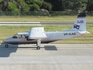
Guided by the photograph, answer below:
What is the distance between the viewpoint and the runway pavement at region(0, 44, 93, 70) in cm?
1734

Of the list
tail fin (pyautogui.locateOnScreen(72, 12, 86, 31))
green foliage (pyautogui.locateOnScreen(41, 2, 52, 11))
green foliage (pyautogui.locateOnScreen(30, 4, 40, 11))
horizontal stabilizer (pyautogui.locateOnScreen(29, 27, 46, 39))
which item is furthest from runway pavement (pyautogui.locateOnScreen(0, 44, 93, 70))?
green foliage (pyautogui.locateOnScreen(41, 2, 52, 11))

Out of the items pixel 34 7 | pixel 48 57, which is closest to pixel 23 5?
pixel 34 7

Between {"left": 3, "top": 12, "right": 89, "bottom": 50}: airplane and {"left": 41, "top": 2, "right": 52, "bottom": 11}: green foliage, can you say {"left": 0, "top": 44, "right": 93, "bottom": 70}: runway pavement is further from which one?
{"left": 41, "top": 2, "right": 52, "bottom": 11}: green foliage

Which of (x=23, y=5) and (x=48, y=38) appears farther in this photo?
(x=23, y=5)

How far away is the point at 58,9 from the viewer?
84.9 meters

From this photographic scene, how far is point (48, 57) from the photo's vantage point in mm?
20484

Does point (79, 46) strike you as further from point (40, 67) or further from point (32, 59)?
point (40, 67)

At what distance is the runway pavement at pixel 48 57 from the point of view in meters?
17.3

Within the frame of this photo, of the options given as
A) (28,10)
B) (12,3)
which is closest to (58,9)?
(28,10)

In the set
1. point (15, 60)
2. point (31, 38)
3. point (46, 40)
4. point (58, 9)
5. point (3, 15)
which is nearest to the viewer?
point (15, 60)

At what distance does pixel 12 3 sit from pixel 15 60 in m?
56.0

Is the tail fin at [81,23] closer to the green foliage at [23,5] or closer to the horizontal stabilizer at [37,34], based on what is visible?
the horizontal stabilizer at [37,34]

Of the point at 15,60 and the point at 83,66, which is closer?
the point at 83,66

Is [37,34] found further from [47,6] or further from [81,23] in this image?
[47,6]
